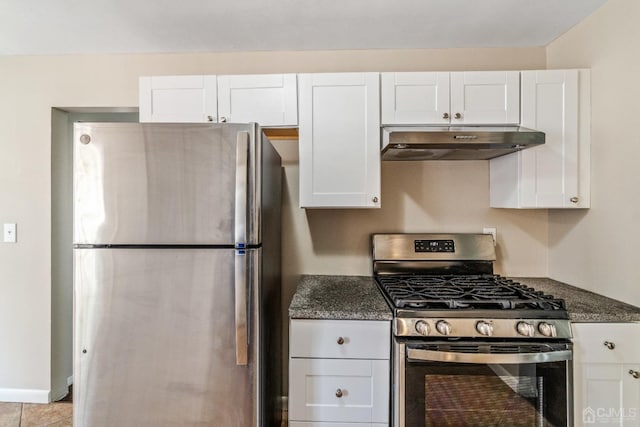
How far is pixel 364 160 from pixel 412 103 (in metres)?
0.42

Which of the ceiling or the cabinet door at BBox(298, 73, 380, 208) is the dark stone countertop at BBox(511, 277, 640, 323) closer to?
the cabinet door at BBox(298, 73, 380, 208)

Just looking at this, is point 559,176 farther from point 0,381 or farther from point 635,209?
point 0,381

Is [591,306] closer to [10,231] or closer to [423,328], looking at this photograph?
[423,328]

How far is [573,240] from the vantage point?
188cm

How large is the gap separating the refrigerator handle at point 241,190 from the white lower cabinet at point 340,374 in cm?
51

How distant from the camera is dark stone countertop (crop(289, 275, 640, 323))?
1.40 m

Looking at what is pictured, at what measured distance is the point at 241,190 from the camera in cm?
134

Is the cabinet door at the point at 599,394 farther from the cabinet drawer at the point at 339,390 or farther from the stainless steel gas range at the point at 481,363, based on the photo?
the cabinet drawer at the point at 339,390

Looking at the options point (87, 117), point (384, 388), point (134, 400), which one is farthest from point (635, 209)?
point (87, 117)

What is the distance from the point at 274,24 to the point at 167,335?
1686mm

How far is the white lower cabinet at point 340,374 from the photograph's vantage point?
1429 millimetres

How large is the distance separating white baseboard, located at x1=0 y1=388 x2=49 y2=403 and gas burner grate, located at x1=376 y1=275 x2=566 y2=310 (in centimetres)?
Result: 242

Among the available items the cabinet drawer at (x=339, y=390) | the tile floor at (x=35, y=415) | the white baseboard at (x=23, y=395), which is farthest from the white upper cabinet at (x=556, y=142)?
the white baseboard at (x=23, y=395)

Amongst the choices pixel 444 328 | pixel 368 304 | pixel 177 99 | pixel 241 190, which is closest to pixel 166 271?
pixel 241 190
